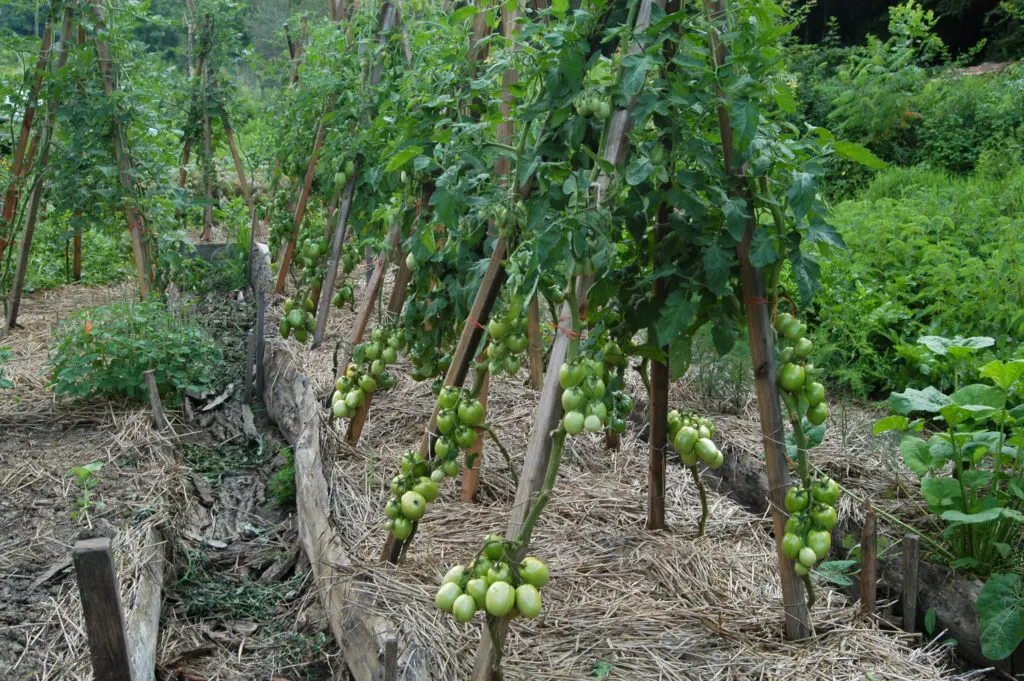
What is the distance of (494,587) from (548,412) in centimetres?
41

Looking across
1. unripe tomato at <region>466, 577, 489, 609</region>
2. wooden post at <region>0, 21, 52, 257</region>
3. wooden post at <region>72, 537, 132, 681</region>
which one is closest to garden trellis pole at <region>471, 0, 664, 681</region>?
unripe tomato at <region>466, 577, 489, 609</region>

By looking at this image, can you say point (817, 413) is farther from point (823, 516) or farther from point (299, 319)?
point (299, 319)

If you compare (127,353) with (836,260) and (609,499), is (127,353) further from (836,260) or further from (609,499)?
(836,260)

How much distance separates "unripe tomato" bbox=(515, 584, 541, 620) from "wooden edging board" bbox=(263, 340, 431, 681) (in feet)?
0.94

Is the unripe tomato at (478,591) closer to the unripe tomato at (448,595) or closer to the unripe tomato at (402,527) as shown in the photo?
the unripe tomato at (448,595)

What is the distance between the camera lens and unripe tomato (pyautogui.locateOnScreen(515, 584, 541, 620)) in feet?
5.63

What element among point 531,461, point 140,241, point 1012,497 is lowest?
point 1012,497

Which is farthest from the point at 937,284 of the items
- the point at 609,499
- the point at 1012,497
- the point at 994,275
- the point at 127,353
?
the point at 127,353

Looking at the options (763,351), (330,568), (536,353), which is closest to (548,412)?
(763,351)

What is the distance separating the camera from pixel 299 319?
4398 millimetres

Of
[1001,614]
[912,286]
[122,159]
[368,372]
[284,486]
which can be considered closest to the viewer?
[1001,614]

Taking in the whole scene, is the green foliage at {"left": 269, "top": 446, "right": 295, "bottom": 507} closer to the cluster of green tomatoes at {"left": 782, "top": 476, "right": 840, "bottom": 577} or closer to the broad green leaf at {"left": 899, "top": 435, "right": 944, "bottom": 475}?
the cluster of green tomatoes at {"left": 782, "top": 476, "right": 840, "bottom": 577}

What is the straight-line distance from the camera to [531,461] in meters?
1.91

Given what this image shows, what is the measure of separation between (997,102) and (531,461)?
7819 millimetres
